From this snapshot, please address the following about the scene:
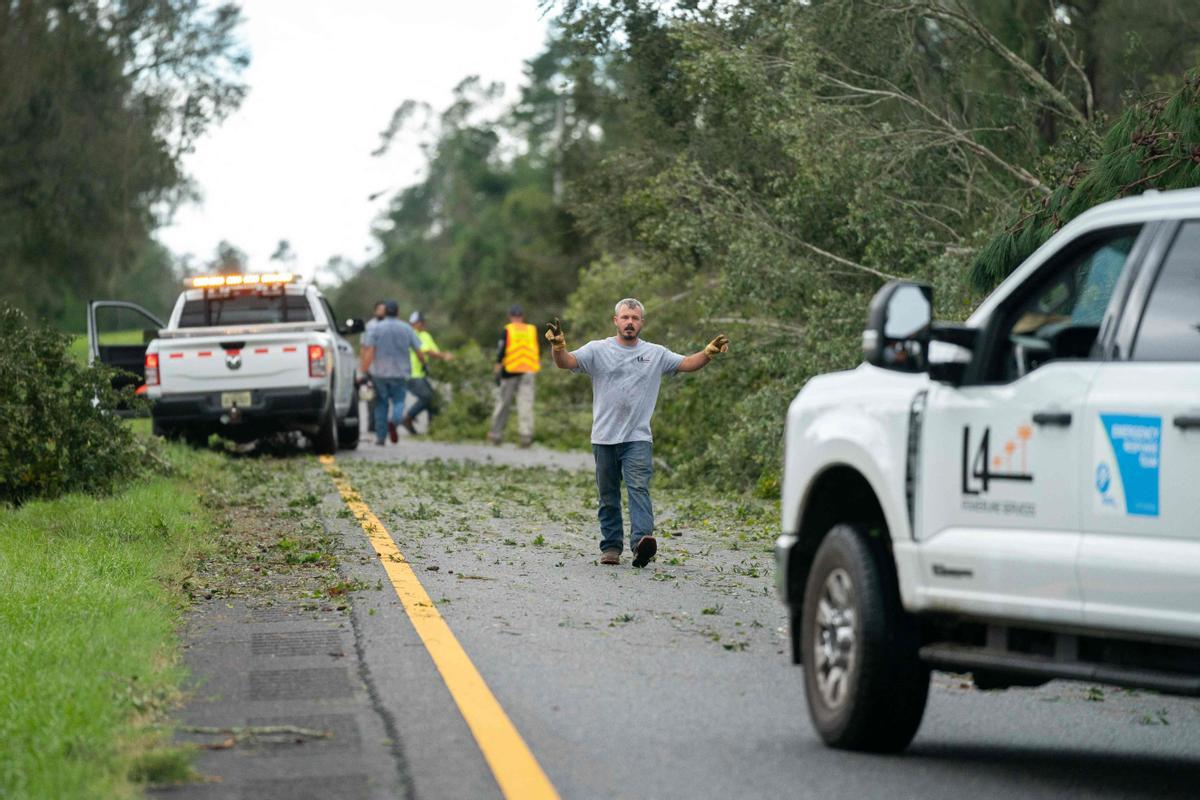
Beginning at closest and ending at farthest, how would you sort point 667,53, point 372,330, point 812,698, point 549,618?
point 812,698
point 549,618
point 667,53
point 372,330

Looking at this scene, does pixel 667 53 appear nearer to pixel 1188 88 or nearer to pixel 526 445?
pixel 526 445

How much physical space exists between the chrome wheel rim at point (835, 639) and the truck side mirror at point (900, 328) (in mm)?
839

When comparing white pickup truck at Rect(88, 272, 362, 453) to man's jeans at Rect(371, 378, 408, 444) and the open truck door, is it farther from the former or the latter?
man's jeans at Rect(371, 378, 408, 444)

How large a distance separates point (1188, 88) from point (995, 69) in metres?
10.0

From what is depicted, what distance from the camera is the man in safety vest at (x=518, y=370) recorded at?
89.1 feet

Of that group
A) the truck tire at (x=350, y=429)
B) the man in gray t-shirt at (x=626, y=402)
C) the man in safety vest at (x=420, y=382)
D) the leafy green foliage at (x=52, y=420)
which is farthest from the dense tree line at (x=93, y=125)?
the man in gray t-shirt at (x=626, y=402)

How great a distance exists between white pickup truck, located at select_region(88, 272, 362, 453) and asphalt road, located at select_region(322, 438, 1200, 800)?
1022 centimetres

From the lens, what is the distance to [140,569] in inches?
464

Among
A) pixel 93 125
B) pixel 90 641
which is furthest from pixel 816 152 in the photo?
pixel 93 125

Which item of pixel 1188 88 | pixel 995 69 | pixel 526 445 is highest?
pixel 995 69

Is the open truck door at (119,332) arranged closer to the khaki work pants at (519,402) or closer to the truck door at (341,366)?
the truck door at (341,366)

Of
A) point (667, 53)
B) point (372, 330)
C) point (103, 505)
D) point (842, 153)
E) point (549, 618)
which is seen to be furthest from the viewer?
point (372, 330)

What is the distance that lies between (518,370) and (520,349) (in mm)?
332

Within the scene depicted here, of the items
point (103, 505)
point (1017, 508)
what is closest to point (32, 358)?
point (103, 505)
